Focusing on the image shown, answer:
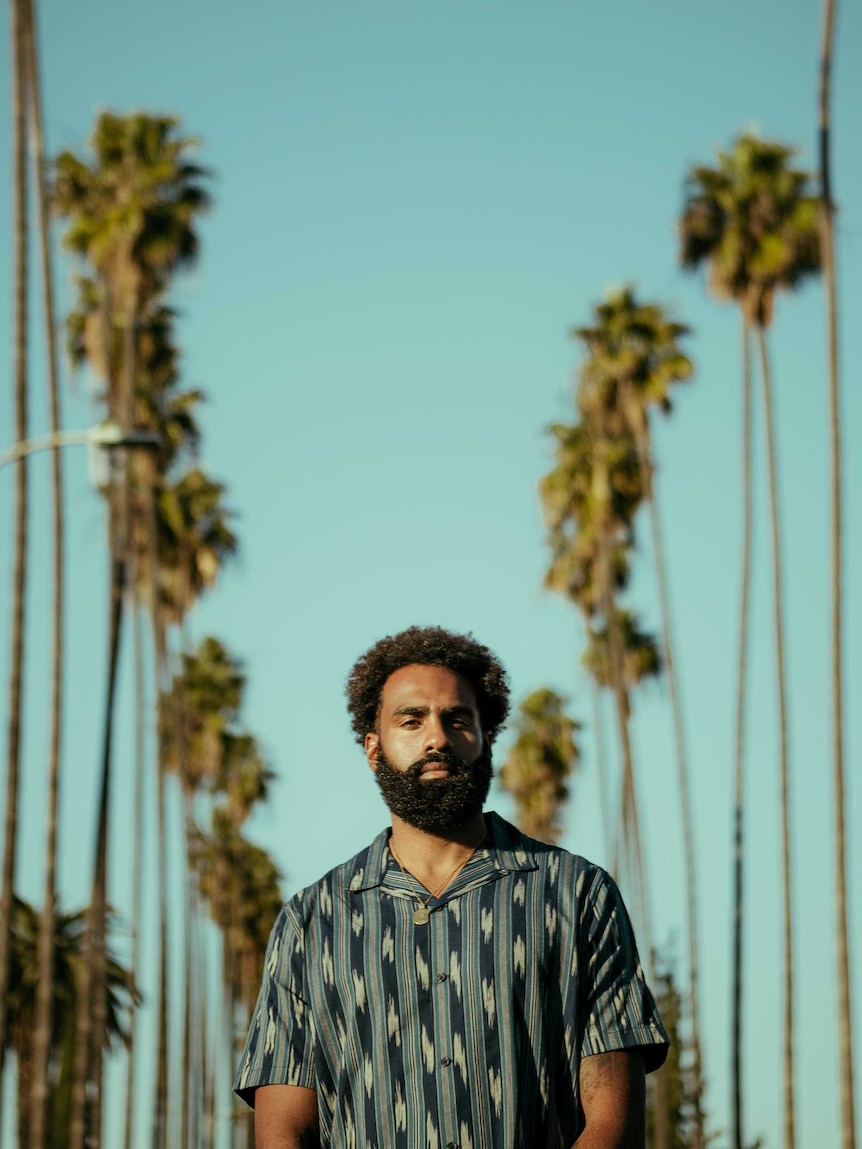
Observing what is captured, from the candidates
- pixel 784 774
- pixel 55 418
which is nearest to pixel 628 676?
pixel 784 774

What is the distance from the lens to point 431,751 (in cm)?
470

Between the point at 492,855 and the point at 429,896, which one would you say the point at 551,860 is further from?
the point at 429,896

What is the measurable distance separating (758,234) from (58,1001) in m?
20.9

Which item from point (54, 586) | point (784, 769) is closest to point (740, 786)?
point (784, 769)

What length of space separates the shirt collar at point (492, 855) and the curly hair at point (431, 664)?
27 centimetres

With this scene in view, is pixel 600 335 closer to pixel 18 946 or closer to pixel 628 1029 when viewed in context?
pixel 18 946

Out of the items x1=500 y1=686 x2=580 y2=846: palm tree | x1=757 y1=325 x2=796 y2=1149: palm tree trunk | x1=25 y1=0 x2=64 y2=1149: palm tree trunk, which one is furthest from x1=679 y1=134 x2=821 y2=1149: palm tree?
x1=500 y1=686 x2=580 y2=846: palm tree

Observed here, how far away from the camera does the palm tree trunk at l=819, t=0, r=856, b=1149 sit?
25.2 m

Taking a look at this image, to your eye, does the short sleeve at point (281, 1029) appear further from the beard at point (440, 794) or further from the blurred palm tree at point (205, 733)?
the blurred palm tree at point (205, 733)

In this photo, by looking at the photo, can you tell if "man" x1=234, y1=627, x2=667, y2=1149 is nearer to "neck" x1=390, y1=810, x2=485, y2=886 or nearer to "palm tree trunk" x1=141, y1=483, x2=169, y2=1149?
"neck" x1=390, y1=810, x2=485, y2=886

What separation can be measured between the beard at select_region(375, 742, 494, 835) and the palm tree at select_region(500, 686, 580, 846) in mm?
59098

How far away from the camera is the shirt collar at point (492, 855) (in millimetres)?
4719

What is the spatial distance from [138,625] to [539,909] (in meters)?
44.1

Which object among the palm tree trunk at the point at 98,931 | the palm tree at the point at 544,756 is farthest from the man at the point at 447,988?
the palm tree at the point at 544,756
